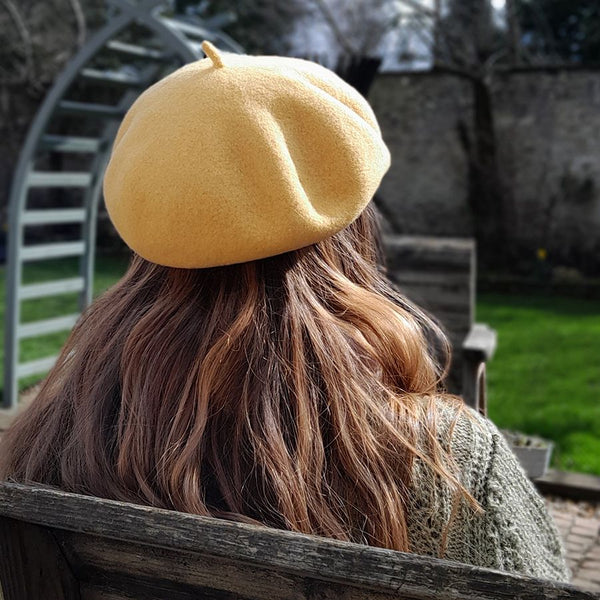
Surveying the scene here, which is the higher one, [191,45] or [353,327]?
[191,45]

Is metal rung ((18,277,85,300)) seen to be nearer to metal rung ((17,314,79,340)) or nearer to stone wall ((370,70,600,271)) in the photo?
metal rung ((17,314,79,340))

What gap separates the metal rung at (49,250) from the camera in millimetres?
4723

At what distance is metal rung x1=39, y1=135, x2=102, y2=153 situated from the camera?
183 inches

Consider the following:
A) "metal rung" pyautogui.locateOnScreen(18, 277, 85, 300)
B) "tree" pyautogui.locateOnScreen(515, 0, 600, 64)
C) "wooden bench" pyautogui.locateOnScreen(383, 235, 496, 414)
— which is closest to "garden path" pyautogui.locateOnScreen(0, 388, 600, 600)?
"wooden bench" pyautogui.locateOnScreen(383, 235, 496, 414)

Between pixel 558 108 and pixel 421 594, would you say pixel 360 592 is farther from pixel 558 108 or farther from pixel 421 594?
pixel 558 108

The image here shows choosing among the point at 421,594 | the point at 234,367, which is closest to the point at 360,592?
the point at 421,594

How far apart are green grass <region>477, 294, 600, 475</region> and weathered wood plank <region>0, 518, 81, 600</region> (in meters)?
3.39

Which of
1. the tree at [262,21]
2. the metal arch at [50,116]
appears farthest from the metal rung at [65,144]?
the tree at [262,21]

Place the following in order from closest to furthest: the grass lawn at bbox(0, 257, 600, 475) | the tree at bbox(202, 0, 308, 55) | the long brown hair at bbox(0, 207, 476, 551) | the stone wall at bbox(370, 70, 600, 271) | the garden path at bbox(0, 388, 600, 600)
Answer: the long brown hair at bbox(0, 207, 476, 551)
the garden path at bbox(0, 388, 600, 600)
the grass lawn at bbox(0, 257, 600, 475)
the stone wall at bbox(370, 70, 600, 271)
the tree at bbox(202, 0, 308, 55)

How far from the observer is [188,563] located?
89cm

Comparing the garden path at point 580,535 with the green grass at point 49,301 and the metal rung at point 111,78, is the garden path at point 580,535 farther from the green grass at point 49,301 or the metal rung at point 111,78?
the green grass at point 49,301

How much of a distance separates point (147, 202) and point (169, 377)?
249 millimetres

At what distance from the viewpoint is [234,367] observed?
3.65 feet

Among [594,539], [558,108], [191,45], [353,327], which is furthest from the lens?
[558,108]
